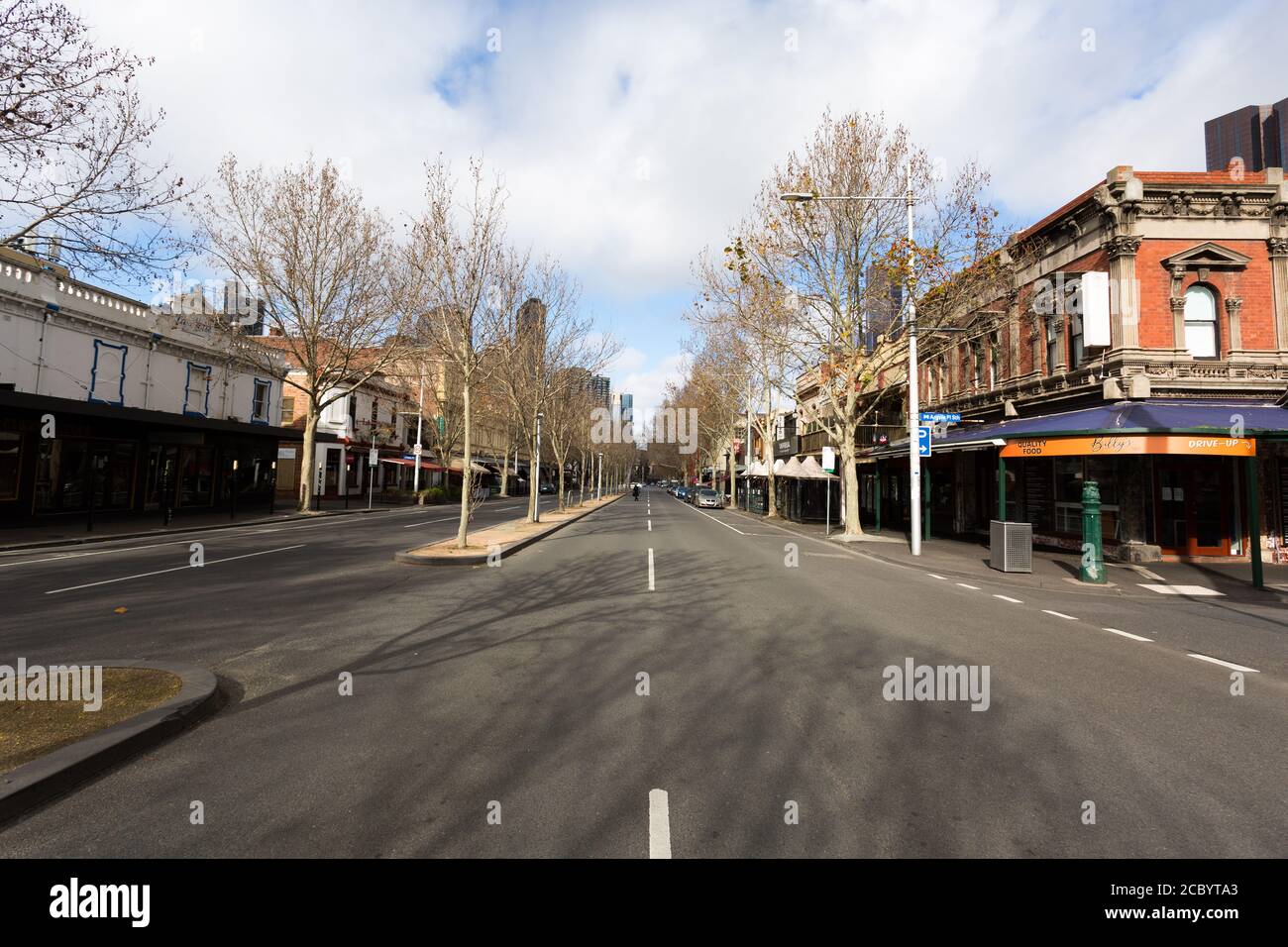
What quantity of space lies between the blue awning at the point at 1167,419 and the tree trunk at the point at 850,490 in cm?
517

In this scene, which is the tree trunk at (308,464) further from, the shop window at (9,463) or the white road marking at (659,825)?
the white road marking at (659,825)

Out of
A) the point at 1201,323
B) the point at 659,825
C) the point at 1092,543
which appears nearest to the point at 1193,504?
the point at 1201,323

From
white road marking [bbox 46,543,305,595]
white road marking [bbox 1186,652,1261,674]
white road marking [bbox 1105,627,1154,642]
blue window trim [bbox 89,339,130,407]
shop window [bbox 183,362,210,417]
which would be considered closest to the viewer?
white road marking [bbox 1186,652,1261,674]

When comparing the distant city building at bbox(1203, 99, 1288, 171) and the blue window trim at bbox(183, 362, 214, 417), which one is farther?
the distant city building at bbox(1203, 99, 1288, 171)

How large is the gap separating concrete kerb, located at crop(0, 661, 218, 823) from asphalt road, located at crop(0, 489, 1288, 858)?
0.37 ft

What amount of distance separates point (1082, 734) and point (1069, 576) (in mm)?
10549

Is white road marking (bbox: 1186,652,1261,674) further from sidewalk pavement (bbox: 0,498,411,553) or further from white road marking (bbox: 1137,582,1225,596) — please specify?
sidewalk pavement (bbox: 0,498,411,553)

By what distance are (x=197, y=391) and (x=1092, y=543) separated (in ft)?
115

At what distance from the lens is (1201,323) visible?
16.1 meters

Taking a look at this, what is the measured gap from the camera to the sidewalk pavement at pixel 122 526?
52.5 ft

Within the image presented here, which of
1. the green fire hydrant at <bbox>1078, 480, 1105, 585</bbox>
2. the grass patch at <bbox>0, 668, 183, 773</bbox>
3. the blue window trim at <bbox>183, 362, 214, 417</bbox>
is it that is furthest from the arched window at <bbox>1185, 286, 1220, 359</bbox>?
the blue window trim at <bbox>183, 362, 214, 417</bbox>

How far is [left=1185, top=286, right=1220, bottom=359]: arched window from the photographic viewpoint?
52.6 feet
